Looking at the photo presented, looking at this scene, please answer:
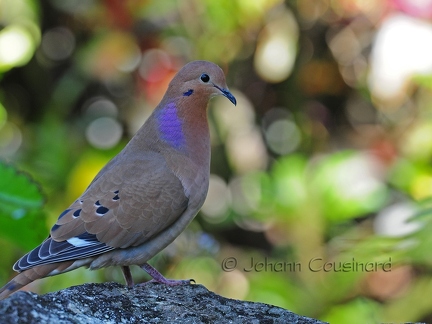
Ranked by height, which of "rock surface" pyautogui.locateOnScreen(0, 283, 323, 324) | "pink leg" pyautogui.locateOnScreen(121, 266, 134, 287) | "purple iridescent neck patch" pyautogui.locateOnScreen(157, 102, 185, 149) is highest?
"purple iridescent neck patch" pyautogui.locateOnScreen(157, 102, 185, 149)

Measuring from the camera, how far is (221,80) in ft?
10.9

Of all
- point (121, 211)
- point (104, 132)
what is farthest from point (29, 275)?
point (104, 132)

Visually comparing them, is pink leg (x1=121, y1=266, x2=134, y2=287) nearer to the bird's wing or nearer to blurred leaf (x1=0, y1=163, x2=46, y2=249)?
the bird's wing

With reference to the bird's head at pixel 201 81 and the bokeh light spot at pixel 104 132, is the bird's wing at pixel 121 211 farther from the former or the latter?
the bokeh light spot at pixel 104 132

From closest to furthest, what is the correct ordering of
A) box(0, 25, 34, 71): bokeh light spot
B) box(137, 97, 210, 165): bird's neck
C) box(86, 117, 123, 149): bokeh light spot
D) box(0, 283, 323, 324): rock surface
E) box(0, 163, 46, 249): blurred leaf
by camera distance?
1. box(0, 283, 323, 324): rock surface
2. box(0, 163, 46, 249): blurred leaf
3. box(137, 97, 210, 165): bird's neck
4. box(0, 25, 34, 71): bokeh light spot
5. box(86, 117, 123, 149): bokeh light spot

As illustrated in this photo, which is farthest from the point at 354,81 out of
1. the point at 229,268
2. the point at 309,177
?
the point at 229,268

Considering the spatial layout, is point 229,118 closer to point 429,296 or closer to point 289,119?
point 289,119

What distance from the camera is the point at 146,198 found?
305cm

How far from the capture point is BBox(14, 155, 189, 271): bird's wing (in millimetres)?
2908

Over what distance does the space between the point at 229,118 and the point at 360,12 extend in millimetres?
1172

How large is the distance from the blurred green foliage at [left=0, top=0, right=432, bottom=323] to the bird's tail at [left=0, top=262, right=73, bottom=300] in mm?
993

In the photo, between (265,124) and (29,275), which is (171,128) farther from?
Result: (265,124)

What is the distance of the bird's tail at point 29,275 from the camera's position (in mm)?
2641

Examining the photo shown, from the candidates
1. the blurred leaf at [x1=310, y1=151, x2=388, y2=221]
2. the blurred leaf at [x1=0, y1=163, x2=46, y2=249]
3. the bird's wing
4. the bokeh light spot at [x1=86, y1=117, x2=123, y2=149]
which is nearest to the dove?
the bird's wing
